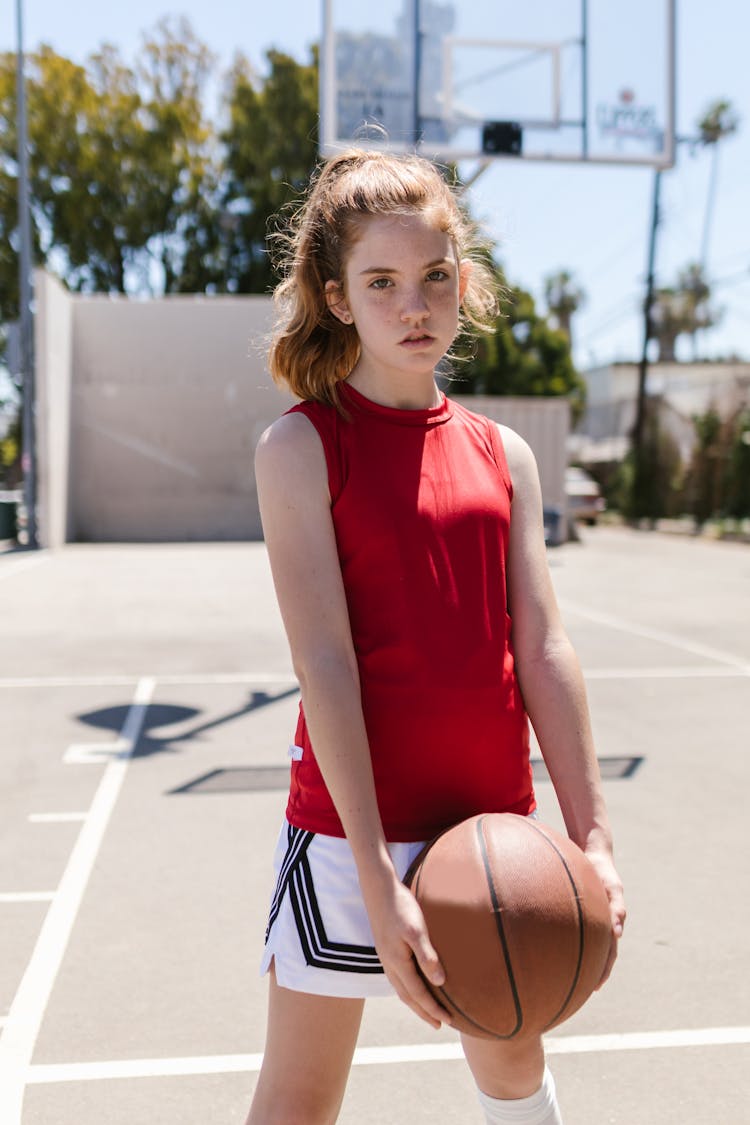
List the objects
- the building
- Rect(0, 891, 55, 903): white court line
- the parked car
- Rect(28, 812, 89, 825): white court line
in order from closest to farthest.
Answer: Rect(0, 891, 55, 903): white court line < Rect(28, 812, 89, 825): white court line < the building < the parked car

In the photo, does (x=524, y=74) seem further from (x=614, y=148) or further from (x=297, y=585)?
(x=297, y=585)

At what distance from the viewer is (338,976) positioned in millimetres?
1802

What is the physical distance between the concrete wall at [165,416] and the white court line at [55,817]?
20986mm

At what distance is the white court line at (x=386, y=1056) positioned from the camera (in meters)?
2.96

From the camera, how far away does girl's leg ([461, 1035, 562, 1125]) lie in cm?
186

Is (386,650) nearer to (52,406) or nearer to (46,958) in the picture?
(46,958)

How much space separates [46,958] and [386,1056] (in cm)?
120

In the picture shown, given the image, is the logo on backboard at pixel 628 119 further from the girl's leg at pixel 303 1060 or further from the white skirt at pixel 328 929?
the girl's leg at pixel 303 1060

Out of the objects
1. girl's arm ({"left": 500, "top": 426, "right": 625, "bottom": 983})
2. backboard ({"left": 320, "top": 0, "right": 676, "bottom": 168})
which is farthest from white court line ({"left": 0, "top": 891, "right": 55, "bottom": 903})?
backboard ({"left": 320, "top": 0, "right": 676, "bottom": 168})

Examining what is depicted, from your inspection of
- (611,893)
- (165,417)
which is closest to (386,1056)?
(611,893)

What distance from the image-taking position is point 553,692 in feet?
6.35

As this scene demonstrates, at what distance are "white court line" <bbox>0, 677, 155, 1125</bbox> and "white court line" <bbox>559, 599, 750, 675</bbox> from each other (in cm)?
545

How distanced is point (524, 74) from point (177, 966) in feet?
33.9

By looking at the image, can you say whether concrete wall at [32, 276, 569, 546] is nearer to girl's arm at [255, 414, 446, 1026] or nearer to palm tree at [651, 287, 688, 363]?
girl's arm at [255, 414, 446, 1026]
